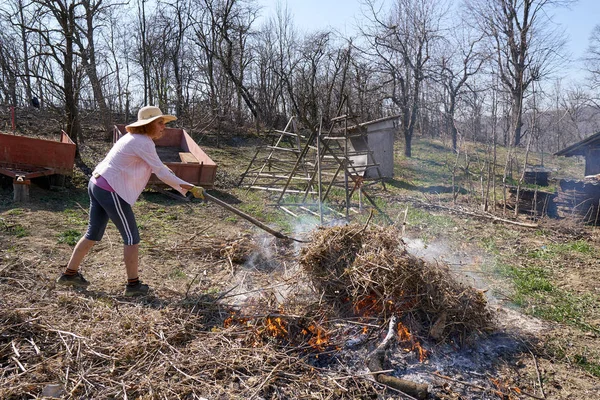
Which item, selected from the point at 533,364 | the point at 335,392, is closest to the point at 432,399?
the point at 335,392

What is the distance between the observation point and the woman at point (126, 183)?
3486mm

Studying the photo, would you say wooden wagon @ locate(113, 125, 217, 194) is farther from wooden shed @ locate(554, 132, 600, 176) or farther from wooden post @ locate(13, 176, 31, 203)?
wooden shed @ locate(554, 132, 600, 176)

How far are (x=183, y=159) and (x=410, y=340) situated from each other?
7.50m

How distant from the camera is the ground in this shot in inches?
106

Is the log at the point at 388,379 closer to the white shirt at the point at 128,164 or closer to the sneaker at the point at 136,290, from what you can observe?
the sneaker at the point at 136,290

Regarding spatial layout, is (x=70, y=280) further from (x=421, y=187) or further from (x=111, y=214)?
(x=421, y=187)

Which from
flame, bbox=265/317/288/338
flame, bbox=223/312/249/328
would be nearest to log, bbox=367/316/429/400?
flame, bbox=265/317/288/338

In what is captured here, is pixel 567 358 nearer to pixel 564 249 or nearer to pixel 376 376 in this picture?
pixel 376 376

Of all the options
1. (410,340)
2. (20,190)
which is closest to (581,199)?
(410,340)

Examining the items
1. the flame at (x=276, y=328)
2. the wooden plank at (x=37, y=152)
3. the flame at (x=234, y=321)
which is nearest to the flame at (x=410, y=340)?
the flame at (x=276, y=328)

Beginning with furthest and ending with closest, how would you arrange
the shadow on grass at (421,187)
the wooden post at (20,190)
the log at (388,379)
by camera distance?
the shadow on grass at (421,187), the wooden post at (20,190), the log at (388,379)

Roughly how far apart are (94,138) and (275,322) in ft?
43.6

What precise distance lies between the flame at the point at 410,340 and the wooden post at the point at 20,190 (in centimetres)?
635

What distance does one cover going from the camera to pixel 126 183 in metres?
3.51
